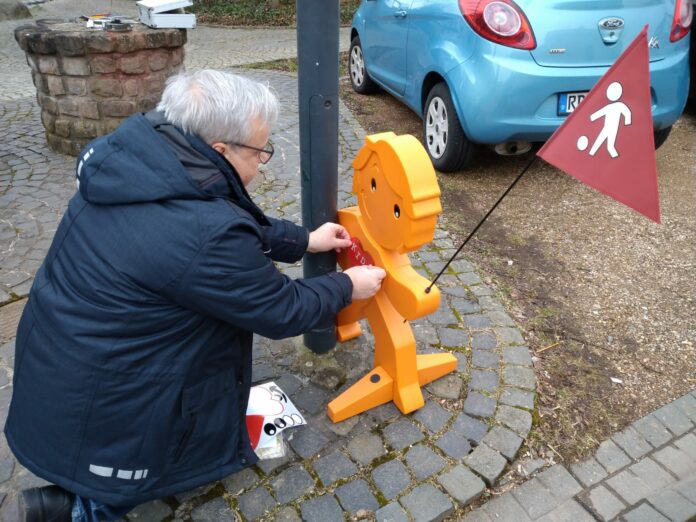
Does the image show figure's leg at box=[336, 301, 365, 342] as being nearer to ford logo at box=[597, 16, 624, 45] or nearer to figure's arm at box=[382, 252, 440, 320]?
figure's arm at box=[382, 252, 440, 320]

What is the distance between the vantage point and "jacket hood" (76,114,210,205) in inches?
63.5

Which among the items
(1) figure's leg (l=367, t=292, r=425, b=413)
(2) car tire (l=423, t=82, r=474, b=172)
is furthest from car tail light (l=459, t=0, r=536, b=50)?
(1) figure's leg (l=367, t=292, r=425, b=413)

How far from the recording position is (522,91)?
158 inches

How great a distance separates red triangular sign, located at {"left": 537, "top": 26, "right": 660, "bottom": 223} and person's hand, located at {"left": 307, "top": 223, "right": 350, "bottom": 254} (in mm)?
907

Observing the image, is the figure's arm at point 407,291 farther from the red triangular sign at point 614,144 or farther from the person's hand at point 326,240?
the red triangular sign at point 614,144

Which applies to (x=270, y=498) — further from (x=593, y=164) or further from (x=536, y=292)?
(x=536, y=292)

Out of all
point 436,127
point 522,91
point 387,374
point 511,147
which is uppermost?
point 522,91

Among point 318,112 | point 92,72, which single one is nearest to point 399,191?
point 318,112

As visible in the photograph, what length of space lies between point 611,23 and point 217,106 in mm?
3328

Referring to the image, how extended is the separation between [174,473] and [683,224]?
395cm

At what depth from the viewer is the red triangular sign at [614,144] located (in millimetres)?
1865

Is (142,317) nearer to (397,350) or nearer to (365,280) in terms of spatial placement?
(365,280)

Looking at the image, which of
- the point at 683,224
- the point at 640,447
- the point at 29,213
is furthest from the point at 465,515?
the point at 29,213

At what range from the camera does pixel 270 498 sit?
216 cm
